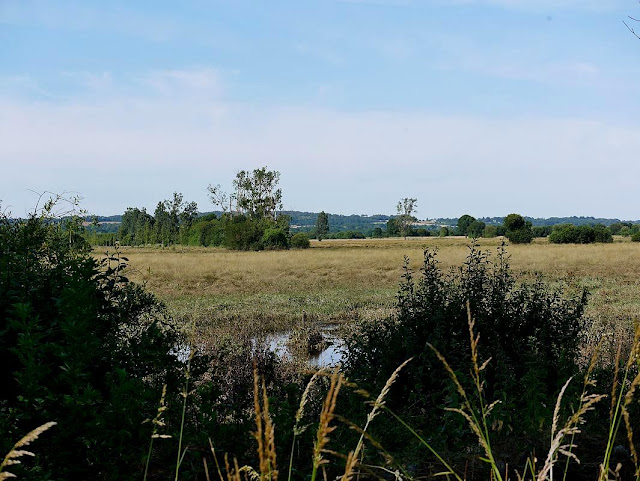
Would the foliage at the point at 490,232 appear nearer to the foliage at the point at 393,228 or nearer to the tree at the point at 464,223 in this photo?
the foliage at the point at 393,228

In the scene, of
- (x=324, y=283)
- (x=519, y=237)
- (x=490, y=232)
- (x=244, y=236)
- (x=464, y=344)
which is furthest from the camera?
(x=490, y=232)

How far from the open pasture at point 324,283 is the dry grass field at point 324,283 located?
3 centimetres

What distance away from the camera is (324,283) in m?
26.6

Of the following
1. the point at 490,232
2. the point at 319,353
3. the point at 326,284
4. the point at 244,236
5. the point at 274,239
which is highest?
the point at 490,232

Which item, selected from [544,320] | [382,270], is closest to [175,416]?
[544,320]

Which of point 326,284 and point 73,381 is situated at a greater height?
point 73,381

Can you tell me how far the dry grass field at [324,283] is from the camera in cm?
1769

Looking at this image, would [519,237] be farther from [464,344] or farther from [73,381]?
[73,381]

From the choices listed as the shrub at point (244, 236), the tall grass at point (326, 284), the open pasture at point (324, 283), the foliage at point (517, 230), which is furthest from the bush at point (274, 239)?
Result: the foliage at point (517, 230)

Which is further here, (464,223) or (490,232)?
(464,223)

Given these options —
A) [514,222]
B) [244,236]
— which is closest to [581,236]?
[514,222]

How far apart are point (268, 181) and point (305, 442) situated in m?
67.6

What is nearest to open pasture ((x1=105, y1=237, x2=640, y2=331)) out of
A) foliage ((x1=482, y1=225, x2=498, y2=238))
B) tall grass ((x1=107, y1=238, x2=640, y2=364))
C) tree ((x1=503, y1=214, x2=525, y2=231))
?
tall grass ((x1=107, y1=238, x2=640, y2=364))

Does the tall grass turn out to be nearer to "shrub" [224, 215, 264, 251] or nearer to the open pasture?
the open pasture
